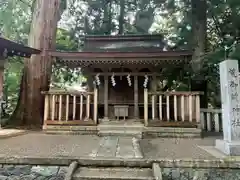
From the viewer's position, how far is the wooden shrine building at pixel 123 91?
22.4 feet

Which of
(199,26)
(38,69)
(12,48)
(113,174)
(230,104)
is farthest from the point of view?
(199,26)

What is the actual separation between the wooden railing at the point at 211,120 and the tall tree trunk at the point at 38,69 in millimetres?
6056

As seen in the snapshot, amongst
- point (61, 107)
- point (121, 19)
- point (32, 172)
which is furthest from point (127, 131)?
point (121, 19)

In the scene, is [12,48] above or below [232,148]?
above

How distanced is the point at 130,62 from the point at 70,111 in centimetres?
279

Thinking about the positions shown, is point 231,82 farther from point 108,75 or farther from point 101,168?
point 108,75

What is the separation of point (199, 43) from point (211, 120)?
3334mm

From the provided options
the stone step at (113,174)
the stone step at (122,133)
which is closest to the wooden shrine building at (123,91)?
the stone step at (122,133)

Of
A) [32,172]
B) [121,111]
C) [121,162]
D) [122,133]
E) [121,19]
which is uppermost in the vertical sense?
[121,19]

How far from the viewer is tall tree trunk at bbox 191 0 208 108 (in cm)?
880

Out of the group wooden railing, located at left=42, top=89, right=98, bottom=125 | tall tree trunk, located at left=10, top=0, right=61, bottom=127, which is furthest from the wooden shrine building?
tall tree trunk, located at left=10, top=0, right=61, bottom=127

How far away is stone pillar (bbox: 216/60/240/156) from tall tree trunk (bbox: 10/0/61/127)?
634 cm

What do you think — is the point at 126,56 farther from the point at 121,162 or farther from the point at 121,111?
the point at 121,162

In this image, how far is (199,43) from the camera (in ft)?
30.3
